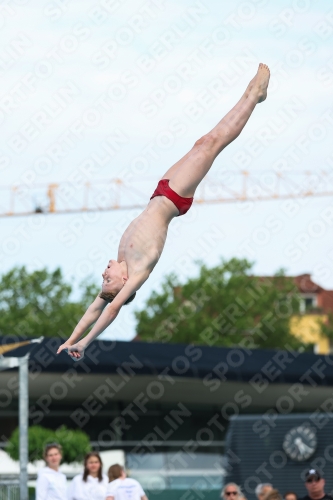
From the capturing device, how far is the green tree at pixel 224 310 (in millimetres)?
69438

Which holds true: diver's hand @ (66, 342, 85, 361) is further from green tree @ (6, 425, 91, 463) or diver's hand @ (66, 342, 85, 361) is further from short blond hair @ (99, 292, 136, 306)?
green tree @ (6, 425, 91, 463)

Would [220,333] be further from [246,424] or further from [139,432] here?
[246,424]

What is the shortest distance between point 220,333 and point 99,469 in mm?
56328

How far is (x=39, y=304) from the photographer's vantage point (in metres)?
70.9

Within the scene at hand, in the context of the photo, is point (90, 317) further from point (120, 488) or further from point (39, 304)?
point (39, 304)

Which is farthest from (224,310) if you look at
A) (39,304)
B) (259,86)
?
(259,86)

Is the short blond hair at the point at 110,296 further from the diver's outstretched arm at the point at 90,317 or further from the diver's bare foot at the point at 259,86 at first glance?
the diver's bare foot at the point at 259,86

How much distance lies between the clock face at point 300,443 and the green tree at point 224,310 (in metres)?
51.2

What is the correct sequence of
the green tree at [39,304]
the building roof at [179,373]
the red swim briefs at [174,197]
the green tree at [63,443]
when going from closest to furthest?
the red swim briefs at [174,197]
the green tree at [63,443]
the building roof at [179,373]
the green tree at [39,304]

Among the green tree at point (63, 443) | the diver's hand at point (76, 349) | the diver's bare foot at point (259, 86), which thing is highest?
the green tree at point (63, 443)

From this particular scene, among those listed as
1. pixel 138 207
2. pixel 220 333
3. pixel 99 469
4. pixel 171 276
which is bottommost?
pixel 99 469

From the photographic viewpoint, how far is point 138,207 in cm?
7694

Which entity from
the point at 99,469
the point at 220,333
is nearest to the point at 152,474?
the point at 99,469

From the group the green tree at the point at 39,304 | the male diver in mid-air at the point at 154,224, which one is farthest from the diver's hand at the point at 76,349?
the green tree at the point at 39,304
